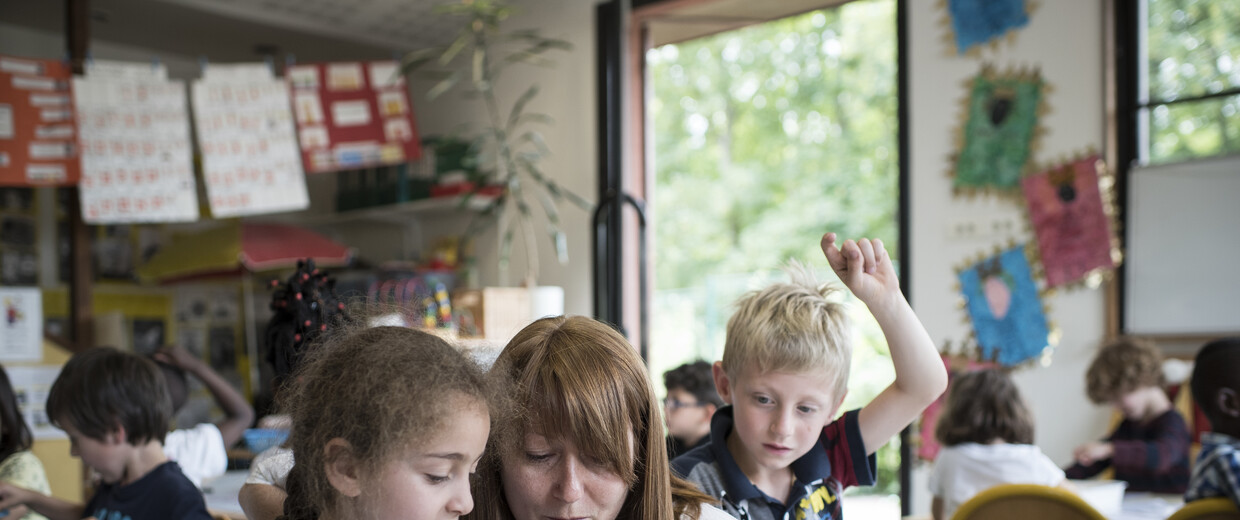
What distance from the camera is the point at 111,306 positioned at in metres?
5.28

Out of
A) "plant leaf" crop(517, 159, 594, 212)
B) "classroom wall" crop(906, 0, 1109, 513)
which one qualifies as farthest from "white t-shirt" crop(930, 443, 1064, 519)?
"plant leaf" crop(517, 159, 594, 212)

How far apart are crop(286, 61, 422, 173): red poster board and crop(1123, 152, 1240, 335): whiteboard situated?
3.09 m

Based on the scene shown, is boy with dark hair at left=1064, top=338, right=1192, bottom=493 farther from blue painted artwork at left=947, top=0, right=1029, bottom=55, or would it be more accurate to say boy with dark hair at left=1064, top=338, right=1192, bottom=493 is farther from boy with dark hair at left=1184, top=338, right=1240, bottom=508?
blue painted artwork at left=947, top=0, right=1029, bottom=55

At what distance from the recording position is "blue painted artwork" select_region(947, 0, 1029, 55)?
341 centimetres

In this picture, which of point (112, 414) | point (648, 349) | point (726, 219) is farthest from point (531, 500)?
point (726, 219)

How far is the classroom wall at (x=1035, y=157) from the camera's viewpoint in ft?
10.8

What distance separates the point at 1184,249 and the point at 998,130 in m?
0.72

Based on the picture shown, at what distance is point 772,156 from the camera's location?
9.29 m

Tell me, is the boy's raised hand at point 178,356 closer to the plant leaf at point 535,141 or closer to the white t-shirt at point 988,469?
the white t-shirt at point 988,469

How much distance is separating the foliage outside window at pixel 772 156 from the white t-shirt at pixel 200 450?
5486mm

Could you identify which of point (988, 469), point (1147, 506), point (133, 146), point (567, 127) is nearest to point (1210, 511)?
point (988, 469)

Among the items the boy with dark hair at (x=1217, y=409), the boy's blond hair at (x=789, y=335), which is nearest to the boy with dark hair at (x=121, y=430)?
the boy's blond hair at (x=789, y=335)

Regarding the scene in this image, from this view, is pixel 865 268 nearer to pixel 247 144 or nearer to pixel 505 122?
pixel 247 144

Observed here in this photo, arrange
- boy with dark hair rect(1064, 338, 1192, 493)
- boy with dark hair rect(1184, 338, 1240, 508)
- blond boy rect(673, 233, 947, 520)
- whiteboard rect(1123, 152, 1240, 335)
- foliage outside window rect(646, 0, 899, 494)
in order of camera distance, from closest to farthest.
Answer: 1. blond boy rect(673, 233, 947, 520)
2. boy with dark hair rect(1184, 338, 1240, 508)
3. boy with dark hair rect(1064, 338, 1192, 493)
4. whiteboard rect(1123, 152, 1240, 335)
5. foliage outside window rect(646, 0, 899, 494)
